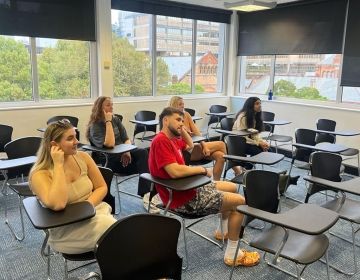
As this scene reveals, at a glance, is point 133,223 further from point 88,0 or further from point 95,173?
point 88,0

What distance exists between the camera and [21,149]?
316 cm

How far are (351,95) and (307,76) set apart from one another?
2.70ft

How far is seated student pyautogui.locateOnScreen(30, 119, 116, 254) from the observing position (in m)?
1.79

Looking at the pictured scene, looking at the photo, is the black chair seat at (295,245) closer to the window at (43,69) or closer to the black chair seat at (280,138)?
the black chair seat at (280,138)

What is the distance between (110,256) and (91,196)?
735mm

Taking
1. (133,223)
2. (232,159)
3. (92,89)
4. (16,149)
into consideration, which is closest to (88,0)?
(92,89)

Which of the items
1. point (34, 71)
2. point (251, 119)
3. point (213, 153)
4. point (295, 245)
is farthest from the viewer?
point (34, 71)

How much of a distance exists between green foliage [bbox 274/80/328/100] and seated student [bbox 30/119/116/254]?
178 inches

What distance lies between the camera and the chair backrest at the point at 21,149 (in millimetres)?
3086

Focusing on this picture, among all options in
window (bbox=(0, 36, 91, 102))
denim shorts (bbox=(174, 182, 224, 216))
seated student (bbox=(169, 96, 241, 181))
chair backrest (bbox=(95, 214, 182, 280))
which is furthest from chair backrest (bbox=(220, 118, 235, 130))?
chair backrest (bbox=(95, 214, 182, 280))

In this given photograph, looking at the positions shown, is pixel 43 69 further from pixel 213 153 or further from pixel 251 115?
pixel 251 115

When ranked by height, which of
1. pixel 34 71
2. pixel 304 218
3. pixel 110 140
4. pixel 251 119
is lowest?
pixel 304 218

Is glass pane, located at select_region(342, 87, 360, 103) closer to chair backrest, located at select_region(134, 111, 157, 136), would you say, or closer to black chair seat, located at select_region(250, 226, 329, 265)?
chair backrest, located at select_region(134, 111, 157, 136)

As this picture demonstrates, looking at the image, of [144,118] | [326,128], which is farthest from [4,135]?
[326,128]
